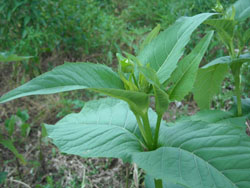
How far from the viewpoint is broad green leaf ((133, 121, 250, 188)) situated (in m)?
0.74

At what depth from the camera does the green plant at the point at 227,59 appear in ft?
4.21

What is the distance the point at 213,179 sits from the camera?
75 cm

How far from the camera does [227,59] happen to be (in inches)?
55.3

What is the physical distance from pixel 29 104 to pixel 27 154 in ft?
2.53

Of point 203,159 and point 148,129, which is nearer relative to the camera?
point 203,159

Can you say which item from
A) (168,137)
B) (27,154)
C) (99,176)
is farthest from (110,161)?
(168,137)

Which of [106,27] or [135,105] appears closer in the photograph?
[135,105]

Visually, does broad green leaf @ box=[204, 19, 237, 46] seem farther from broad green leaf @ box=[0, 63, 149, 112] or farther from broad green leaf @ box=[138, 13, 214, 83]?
broad green leaf @ box=[0, 63, 149, 112]

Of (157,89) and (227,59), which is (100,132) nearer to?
(157,89)

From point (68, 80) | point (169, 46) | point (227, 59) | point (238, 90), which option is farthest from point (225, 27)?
point (68, 80)

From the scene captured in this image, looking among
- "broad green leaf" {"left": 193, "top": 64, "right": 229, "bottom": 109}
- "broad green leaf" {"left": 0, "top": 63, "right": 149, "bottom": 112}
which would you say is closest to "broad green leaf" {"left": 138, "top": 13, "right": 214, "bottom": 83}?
"broad green leaf" {"left": 0, "top": 63, "right": 149, "bottom": 112}

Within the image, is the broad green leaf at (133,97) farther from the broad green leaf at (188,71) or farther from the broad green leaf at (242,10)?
the broad green leaf at (242,10)

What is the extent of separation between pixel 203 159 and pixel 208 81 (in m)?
0.84

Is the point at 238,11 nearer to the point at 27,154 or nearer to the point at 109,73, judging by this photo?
the point at 109,73
